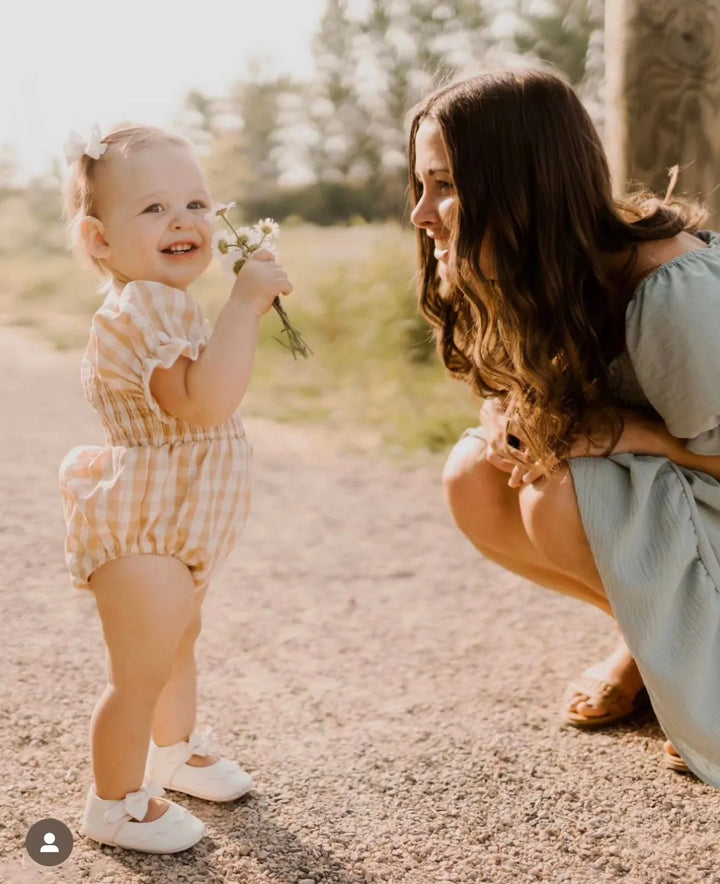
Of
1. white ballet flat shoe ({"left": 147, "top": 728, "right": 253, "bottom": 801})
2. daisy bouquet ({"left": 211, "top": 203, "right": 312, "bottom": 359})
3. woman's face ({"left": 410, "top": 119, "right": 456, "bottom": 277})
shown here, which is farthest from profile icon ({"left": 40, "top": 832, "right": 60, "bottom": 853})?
woman's face ({"left": 410, "top": 119, "right": 456, "bottom": 277})

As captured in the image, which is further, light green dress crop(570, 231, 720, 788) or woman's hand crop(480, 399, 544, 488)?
woman's hand crop(480, 399, 544, 488)

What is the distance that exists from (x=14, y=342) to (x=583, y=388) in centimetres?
664

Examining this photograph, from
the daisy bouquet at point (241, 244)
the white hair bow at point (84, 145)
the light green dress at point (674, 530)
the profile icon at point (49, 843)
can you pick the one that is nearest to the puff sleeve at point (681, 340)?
the light green dress at point (674, 530)

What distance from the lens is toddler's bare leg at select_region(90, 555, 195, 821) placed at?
180cm

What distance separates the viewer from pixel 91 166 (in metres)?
1.86

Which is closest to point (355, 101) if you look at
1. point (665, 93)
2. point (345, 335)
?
point (345, 335)

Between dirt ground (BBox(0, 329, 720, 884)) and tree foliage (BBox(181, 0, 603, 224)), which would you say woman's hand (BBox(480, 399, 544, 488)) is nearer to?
dirt ground (BBox(0, 329, 720, 884))

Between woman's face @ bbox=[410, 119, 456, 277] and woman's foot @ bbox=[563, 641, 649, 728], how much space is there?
1.00m

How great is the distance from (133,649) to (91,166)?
0.82m

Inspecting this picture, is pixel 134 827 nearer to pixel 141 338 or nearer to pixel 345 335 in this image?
pixel 141 338

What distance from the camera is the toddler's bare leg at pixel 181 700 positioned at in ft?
6.71

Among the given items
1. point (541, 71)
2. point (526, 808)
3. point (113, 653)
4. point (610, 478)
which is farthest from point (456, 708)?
point (541, 71)

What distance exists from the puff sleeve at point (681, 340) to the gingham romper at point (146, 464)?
768mm

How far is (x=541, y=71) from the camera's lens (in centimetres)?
205
